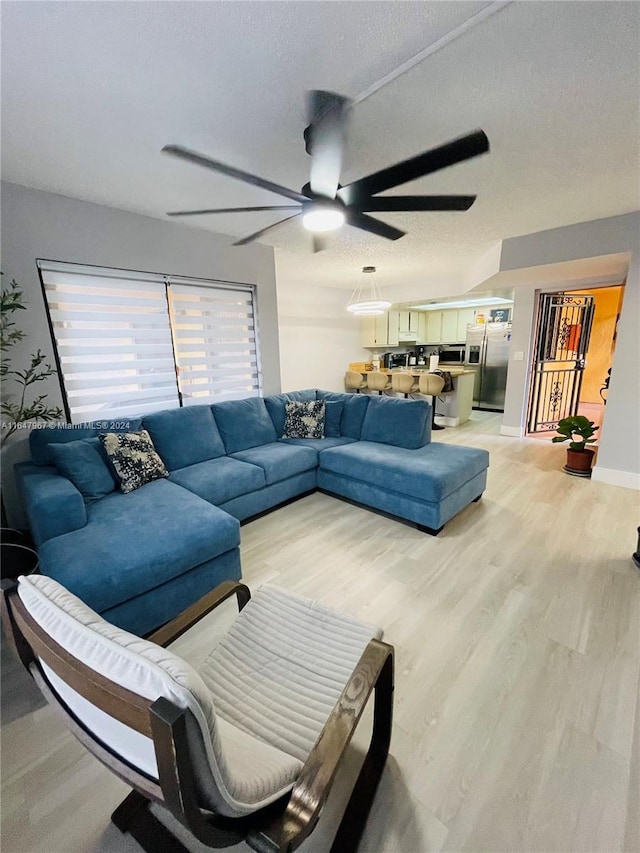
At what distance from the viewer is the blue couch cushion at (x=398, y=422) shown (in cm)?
318

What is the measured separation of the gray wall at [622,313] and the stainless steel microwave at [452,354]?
3629 millimetres

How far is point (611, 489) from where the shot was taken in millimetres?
3375

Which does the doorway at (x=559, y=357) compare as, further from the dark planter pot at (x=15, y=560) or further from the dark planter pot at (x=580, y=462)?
the dark planter pot at (x=15, y=560)

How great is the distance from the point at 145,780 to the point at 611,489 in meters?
4.23

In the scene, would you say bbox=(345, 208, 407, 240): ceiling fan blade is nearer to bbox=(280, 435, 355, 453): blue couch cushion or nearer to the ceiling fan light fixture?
the ceiling fan light fixture

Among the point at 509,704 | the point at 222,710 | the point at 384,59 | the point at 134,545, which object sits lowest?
the point at 509,704

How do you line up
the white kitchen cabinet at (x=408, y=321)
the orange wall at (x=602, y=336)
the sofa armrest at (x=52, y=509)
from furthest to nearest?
the white kitchen cabinet at (x=408, y=321) < the orange wall at (x=602, y=336) < the sofa armrest at (x=52, y=509)

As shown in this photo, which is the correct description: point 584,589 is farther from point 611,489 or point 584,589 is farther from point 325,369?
point 325,369

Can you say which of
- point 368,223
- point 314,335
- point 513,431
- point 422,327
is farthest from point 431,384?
point 368,223

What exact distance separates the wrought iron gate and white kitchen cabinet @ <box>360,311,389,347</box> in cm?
284

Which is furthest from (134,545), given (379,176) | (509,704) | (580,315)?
(580,315)

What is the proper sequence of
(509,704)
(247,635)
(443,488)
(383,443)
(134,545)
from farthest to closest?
(383,443) < (443,488) < (134,545) < (509,704) < (247,635)

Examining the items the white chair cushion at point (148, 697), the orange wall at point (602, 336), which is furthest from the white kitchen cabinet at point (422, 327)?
the white chair cushion at point (148, 697)

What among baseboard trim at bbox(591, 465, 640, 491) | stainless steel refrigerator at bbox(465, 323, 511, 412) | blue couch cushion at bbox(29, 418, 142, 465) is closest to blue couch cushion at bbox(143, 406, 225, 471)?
blue couch cushion at bbox(29, 418, 142, 465)
